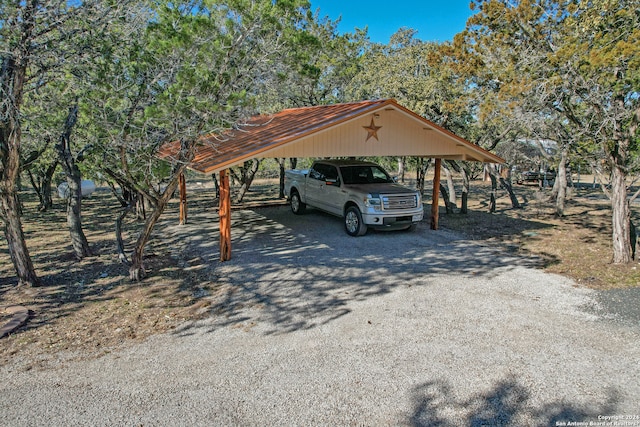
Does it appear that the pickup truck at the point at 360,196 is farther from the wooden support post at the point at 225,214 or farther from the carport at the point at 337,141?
the wooden support post at the point at 225,214

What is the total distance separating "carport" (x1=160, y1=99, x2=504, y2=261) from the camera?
8.41 metres

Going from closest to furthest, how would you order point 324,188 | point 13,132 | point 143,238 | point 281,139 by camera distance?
point 13,132 → point 143,238 → point 281,139 → point 324,188

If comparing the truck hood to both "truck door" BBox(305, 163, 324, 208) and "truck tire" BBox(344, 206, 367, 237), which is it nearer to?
"truck tire" BBox(344, 206, 367, 237)

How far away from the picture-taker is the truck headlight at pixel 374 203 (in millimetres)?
10781

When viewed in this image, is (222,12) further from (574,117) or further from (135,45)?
(574,117)

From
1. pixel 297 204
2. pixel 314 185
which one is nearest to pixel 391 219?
pixel 314 185

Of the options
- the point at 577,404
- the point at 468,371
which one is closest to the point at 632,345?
the point at 577,404

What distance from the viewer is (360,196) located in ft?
36.0

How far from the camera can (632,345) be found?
5113 mm

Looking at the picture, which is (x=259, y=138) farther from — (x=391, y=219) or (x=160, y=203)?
(x=391, y=219)

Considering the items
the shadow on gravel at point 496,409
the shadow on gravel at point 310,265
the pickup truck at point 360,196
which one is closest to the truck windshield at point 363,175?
the pickup truck at point 360,196

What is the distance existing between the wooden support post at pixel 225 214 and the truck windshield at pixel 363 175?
412 centimetres

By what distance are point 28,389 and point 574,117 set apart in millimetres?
10438

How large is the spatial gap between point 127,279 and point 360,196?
594 cm
